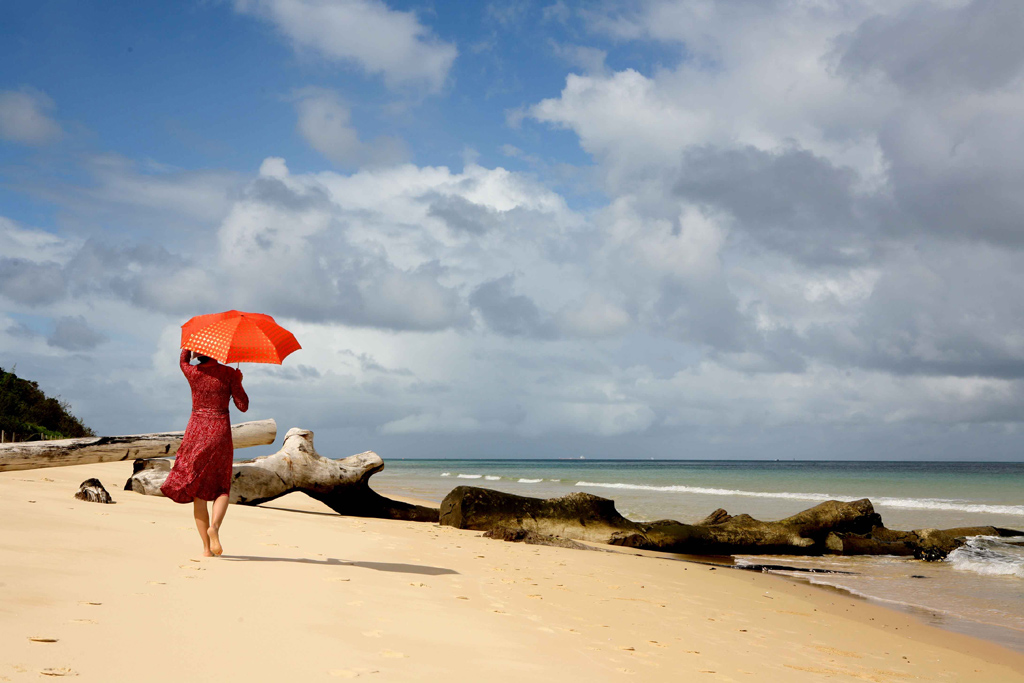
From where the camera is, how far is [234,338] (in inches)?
247

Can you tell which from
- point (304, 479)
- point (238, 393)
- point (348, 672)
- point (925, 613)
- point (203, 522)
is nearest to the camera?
point (348, 672)

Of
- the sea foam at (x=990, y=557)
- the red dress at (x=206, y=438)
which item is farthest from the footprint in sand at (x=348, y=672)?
the sea foam at (x=990, y=557)

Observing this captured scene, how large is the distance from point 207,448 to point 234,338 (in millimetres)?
1037

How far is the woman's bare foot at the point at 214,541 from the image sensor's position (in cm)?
618

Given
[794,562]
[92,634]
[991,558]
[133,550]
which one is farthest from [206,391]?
[991,558]

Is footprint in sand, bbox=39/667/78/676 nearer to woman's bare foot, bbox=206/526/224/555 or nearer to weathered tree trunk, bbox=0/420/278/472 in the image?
woman's bare foot, bbox=206/526/224/555

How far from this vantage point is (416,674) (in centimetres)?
341

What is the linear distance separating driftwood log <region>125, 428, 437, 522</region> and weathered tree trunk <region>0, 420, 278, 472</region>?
105cm

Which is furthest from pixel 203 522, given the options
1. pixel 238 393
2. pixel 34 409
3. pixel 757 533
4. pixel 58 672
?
pixel 34 409

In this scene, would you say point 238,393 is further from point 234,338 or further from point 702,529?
point 702,529

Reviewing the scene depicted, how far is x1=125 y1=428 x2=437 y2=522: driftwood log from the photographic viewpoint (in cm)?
1144

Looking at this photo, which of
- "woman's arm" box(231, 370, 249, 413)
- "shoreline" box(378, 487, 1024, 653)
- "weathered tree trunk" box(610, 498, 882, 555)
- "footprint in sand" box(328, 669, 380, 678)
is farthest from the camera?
"weathered tree trunk" box(610, 498, 882, 555)

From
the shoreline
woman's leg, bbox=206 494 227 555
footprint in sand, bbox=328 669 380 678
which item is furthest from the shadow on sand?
the shoreline

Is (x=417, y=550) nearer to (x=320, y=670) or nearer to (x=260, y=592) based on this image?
(x=260, y=592)
